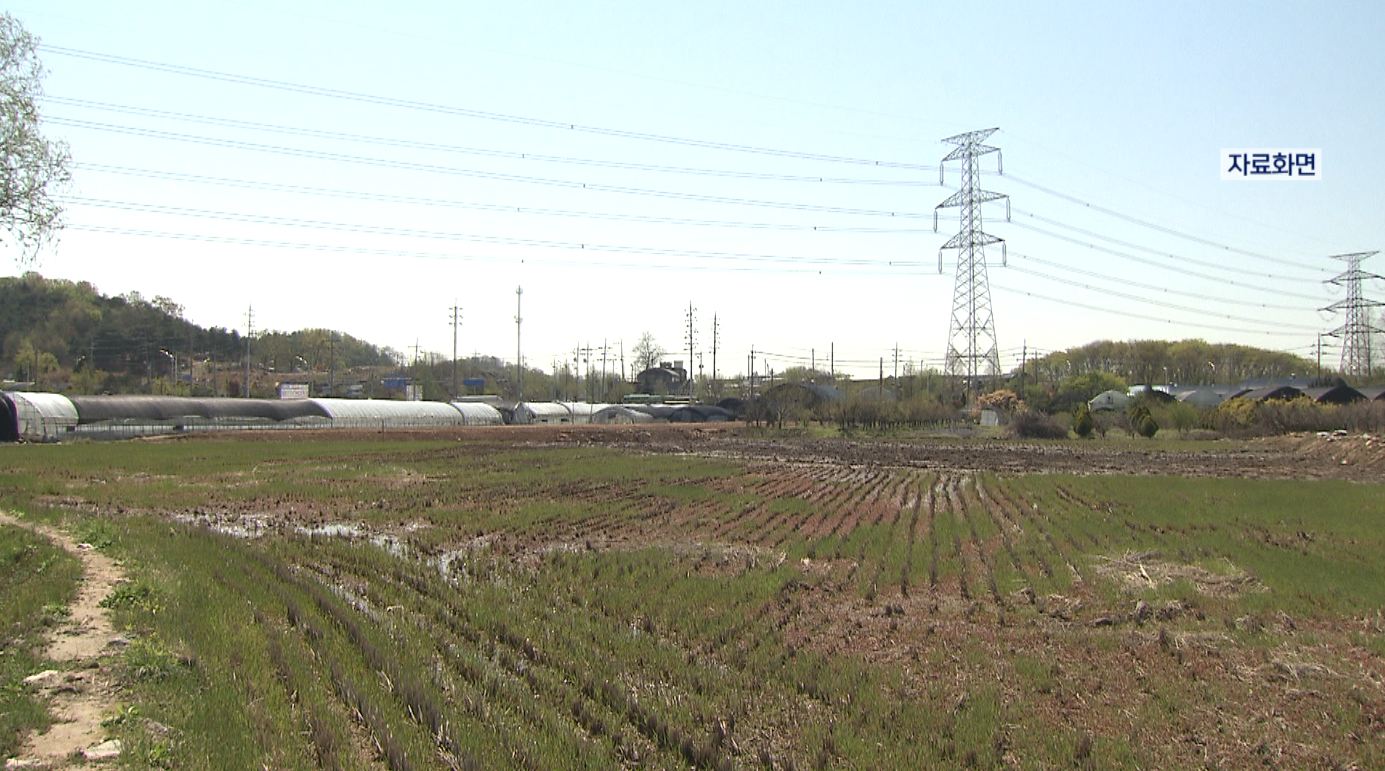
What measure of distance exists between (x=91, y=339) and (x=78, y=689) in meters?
114

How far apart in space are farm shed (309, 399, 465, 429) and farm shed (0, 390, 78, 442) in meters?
17.9

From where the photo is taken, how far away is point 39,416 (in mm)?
51938

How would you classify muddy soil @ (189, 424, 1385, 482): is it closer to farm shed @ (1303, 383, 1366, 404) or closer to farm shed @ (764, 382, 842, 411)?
farm shed @ (764, 382, 842, 411)

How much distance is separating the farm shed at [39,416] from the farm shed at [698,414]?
55.8 m

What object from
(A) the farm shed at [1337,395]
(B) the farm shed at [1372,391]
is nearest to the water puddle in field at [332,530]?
(A) the farm shed at [1337,395]

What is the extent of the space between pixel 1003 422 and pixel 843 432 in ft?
54.0

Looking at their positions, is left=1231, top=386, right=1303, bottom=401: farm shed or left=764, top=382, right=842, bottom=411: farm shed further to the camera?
left=764, top=382, right=842, bottom=411: farm shed

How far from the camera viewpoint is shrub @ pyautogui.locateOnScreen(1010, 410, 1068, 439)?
224 feet

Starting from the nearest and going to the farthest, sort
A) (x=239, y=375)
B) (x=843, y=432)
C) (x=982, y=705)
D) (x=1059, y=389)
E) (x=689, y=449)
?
(x=982, y=705) → (x=689, y=449) → (x=843, y=432) → (x=1059, y=389) → (x=239, y=375)

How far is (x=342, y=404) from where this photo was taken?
74625 millimetres

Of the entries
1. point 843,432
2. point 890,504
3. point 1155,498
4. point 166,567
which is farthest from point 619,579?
point 843,432

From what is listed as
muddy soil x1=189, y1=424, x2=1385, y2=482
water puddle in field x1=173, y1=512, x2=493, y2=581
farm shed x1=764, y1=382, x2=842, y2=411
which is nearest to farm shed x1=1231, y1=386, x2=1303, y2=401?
muddy soil x1=189, y1=424, x2=1385, y2=482

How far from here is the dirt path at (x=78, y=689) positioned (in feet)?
21.1

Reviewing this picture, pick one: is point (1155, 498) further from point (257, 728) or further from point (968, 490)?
point (257, 728)
